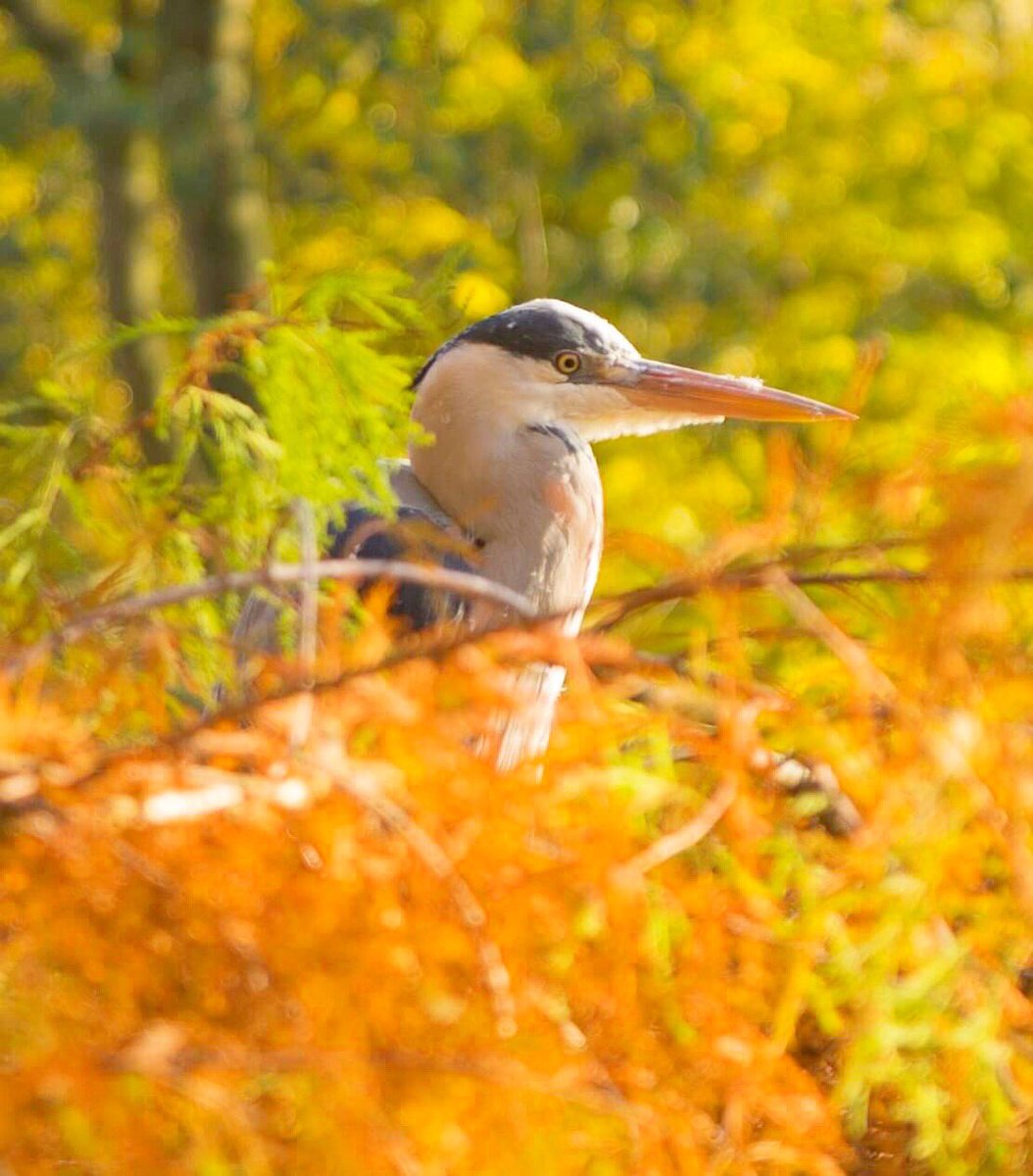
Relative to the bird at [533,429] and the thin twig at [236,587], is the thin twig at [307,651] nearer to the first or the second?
the thin twig at [236,587]

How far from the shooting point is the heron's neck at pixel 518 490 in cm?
212

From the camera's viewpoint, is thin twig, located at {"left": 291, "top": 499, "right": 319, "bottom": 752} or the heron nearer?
thin twig, located at {"left": 291, "top": 499, "right": 319, "bottom": 752}

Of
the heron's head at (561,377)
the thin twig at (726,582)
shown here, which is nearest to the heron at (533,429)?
the heron's head at (561,377)

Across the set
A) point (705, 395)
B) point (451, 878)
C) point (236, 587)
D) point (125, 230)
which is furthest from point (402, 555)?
point (125, 230)

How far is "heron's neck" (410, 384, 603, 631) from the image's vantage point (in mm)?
2119

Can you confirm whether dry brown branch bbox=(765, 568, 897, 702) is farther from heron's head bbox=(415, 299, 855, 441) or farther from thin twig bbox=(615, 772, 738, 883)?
heron's head bbox=(415, 299, 855, 441)

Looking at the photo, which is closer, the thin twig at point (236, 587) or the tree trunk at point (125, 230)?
the thin twig at point (236, 587)

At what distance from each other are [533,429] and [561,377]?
0.10 metres

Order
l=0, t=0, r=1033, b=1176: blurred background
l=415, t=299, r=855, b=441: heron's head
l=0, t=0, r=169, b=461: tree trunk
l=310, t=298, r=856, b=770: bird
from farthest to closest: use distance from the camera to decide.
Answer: l=0, t=0, r=169, b=461: tree trunk < l=415, t=299, r=855, b=441: heron's head < l=310, t=298, r=856, b=770: bird < l=0, t=0, r=1033, b=1176: blurred background

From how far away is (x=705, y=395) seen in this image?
7.02 ft

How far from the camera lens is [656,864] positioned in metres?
0.72

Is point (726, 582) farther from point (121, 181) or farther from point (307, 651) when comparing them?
point (121, 181)

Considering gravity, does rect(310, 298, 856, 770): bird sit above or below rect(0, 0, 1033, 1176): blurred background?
Result: below

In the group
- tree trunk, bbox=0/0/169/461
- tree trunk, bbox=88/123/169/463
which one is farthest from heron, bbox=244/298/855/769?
tree trunk, bbox=88/123/169/463
